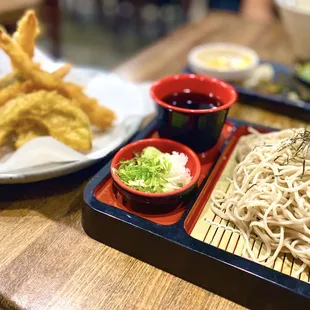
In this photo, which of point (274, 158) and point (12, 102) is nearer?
point (274, 158)

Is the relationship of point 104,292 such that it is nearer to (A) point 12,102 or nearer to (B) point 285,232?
(B) point 285,232

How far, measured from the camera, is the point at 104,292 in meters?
0.77

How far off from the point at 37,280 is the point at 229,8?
11.4 ft

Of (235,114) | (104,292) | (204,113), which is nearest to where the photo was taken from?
(104,292)

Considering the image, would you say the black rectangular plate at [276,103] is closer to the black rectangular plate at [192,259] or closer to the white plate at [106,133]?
the white plate at [106,133]

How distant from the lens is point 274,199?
838mm

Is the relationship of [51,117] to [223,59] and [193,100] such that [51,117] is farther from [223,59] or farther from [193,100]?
[223,59]

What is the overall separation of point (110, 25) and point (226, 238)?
446 centimetres

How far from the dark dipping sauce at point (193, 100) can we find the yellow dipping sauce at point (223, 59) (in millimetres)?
492

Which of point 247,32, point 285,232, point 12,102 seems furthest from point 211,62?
point 285,232

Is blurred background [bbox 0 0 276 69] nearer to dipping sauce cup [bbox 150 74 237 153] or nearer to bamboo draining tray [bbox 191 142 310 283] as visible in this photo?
dipping sauce cup [bbox 150 74 237 153]

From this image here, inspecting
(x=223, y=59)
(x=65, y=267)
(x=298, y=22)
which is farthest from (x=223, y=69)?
(x=65, y=267)

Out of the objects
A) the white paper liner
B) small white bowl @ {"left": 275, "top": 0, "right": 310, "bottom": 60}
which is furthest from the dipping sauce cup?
small white bowl @ {"left": 275, "top": 0, "right": 310, "bottom": 60}

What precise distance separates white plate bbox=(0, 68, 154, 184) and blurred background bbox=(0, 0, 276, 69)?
A: 2.39 metres
